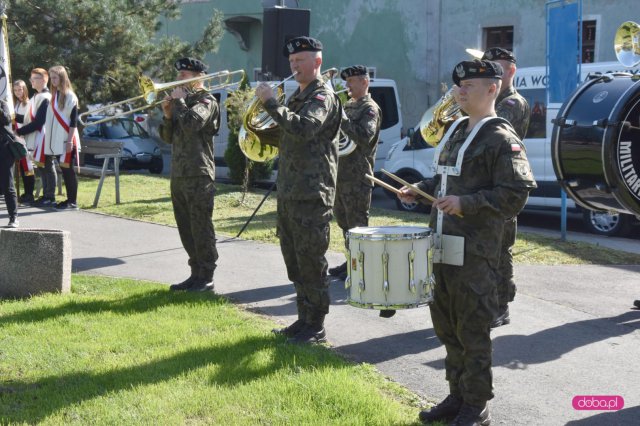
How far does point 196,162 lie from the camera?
7.30 meters

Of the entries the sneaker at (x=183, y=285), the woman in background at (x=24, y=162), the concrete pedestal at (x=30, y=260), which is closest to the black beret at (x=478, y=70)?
the sneaker at (x=183, y=285)

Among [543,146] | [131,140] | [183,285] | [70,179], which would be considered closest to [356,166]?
[183,285]

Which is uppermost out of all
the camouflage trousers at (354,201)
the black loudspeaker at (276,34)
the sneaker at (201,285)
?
the black loudspeaker at (276,34)

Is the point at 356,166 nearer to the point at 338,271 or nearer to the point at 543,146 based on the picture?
the point at 338,271

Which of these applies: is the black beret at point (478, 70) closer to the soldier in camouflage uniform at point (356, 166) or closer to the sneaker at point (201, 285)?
the soldier in camouflage uniform at point (356, 166)

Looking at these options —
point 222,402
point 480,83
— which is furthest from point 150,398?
point 480,83

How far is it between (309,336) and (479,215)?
2079 millimetres

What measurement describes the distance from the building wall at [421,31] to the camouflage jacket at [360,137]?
11971 millimetres

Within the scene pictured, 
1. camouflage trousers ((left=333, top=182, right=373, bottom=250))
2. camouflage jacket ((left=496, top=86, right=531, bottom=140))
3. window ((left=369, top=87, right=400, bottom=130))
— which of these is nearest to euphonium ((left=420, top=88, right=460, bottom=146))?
camouflage trousers ((left=333, top=182, right=373, bottom=250))

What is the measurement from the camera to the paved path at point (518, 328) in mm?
5109

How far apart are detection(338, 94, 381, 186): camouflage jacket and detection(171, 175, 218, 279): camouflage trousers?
1.34 metres

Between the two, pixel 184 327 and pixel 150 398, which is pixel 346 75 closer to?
pixel 184 327

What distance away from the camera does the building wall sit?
19.8 metres

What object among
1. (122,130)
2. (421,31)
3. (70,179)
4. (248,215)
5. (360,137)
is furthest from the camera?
(421,31)
